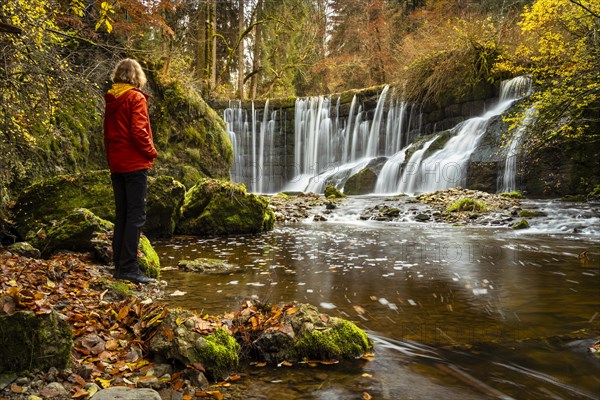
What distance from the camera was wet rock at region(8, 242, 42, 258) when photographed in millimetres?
4754

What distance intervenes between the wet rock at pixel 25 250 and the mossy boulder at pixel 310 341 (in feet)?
11.0

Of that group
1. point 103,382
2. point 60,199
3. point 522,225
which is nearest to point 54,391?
point 103,382

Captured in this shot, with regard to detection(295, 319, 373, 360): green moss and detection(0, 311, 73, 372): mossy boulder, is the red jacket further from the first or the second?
detection(295, 319, 373, 360): green moss

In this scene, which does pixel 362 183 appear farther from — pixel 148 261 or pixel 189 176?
pixel 148 261

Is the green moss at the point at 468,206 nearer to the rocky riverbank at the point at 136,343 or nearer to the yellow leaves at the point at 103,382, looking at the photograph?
the rocky riverbank at the point at 136,343

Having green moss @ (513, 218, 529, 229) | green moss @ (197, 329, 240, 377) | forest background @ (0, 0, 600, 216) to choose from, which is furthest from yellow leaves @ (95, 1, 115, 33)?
green moss @ (513, 218, 529, 229)

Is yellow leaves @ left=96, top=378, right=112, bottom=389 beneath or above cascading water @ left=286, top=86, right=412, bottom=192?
beneath

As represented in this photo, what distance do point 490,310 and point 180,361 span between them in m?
2.90

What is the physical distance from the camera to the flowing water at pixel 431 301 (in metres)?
2.55

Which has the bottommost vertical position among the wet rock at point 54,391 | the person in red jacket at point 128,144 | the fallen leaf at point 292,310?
the wet rock at point 54,391

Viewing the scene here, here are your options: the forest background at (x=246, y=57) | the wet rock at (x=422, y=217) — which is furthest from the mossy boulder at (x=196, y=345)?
the wet rock at (x=422, y=217)

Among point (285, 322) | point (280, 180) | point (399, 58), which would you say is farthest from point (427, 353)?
point (399, 58)

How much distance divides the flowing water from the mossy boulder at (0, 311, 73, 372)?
1.03 m

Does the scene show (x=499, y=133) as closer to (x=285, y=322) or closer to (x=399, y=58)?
(x=399, y=58)
